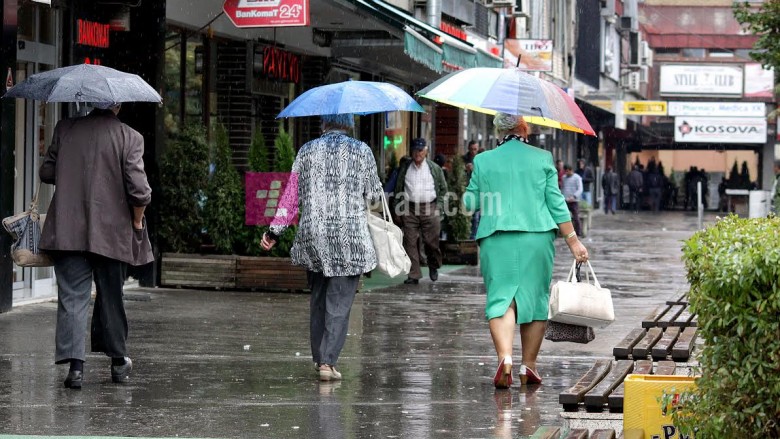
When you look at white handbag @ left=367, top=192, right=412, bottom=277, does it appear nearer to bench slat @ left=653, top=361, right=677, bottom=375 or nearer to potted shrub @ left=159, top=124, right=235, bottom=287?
bench slat @ left=653, top=361, right=677, bottom=375

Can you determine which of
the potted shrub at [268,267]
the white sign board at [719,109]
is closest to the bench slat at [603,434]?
the potted shrub at [268,267]

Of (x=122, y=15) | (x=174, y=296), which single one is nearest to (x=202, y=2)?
(x=122, y=15)

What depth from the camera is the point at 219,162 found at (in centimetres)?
1539

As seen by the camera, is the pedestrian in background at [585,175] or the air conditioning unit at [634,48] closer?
the pedestrian in background at [585,175]

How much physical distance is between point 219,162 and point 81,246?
707cm

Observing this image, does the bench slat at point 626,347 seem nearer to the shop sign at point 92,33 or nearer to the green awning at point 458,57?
the shop sign at point 92,33

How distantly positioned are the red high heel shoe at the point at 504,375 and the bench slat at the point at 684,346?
0.96 m

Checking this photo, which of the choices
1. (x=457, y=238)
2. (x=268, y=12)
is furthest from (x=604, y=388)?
(x=457, y=238)

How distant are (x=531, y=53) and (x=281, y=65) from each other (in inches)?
459

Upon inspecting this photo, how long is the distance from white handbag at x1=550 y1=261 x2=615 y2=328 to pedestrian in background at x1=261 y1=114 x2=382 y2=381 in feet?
3.96

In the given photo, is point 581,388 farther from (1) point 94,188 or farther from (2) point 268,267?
(2) point 268,267

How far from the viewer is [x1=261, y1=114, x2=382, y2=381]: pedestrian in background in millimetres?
8953

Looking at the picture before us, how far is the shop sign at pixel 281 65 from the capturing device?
1930cm

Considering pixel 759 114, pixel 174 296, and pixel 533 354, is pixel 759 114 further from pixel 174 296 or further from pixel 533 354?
pixel 533 354
